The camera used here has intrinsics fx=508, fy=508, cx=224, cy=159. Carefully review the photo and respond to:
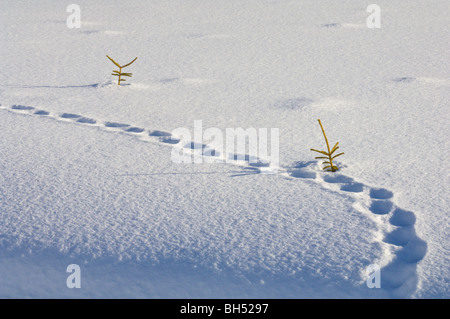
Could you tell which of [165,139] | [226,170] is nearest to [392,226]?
[226,170]

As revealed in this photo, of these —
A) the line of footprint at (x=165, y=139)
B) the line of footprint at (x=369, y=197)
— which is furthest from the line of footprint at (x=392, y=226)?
the line of footprint at (x=165, y=139)

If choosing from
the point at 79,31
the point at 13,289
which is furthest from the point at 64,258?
the point at 79,31

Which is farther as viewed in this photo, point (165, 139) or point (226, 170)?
point (165, 139)

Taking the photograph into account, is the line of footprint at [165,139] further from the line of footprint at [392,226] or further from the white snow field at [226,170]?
the line of footprint at [392,226]

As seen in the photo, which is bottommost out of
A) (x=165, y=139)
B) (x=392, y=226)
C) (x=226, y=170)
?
(x=392, y=226)

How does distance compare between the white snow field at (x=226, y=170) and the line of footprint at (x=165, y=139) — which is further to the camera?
the line of footprint at (x=165, y=139)

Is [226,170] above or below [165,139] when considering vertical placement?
below

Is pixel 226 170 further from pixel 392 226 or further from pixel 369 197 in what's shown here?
pixel 392 226

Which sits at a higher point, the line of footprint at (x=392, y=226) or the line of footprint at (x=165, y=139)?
the line of footprint at (x=165, y=139)
